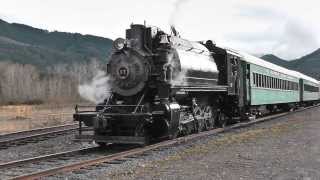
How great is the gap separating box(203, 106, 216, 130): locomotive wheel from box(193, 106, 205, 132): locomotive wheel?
13.9 inches

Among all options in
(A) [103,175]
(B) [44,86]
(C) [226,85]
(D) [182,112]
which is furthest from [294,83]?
(B) [44,86]

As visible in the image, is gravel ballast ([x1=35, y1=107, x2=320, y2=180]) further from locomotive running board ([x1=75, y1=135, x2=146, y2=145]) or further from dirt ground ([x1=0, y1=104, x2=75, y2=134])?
dirt ground ([x1=0, y1=104, x2=75, y2=134])

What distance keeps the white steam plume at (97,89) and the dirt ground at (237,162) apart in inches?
142

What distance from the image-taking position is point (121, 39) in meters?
16.4

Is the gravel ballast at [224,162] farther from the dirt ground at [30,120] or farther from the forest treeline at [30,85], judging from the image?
the forest treeline at [30,85]

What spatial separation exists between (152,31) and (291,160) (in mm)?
6551

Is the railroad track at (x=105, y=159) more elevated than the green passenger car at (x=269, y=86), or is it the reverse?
the green passenger car at (x=269, y=86)

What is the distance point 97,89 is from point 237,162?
6.90 m

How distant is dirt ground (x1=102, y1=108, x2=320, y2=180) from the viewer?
398 inches

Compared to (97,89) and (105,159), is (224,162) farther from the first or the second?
(97,89)

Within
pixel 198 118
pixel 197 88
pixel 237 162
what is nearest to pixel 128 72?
pixel 197 88

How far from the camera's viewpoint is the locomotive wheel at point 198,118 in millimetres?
18609

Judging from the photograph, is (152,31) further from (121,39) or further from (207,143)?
(207,143)

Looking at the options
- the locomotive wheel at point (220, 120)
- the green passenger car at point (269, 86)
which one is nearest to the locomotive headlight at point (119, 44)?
the locomotive wheel at point (220, 120)
